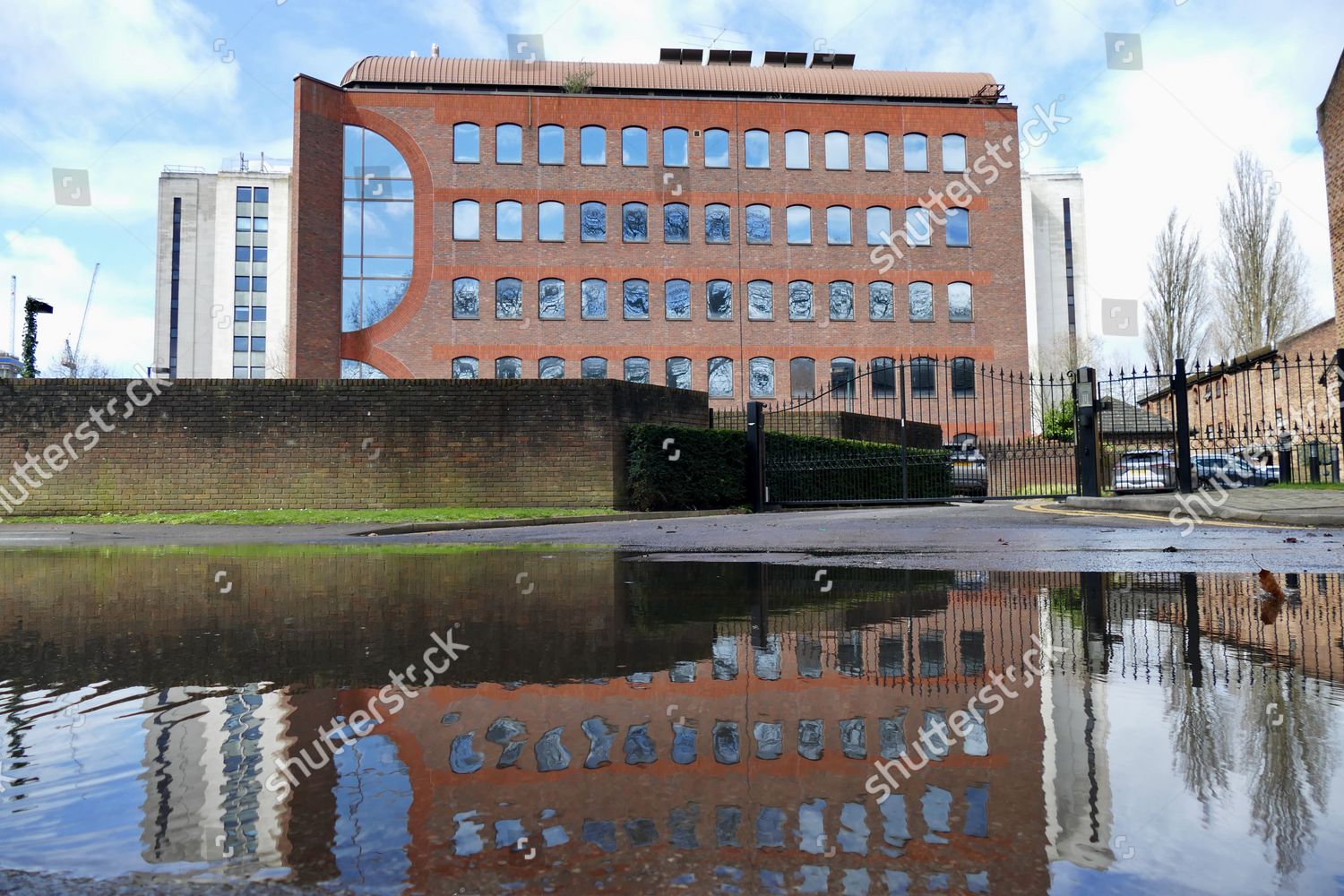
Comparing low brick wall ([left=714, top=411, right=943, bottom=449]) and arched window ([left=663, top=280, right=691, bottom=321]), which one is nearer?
low brick wall ([left=714, top=411, right=943, bottom=449])

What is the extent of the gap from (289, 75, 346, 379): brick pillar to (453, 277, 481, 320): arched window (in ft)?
15.7

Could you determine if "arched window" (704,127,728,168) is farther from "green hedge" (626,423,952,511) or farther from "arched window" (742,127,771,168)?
"green hedge" (626,423,952,511)

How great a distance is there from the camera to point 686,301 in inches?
1629

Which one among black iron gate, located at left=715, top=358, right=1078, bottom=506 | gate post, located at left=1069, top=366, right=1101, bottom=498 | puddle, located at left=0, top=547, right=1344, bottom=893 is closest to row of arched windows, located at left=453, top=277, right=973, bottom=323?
black iron gate, located at left=715, top=358, right=1078, bottom=506

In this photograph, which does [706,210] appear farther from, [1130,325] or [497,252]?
[1130,325]

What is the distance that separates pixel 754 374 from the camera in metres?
41.7

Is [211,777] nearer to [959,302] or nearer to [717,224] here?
[717,224]

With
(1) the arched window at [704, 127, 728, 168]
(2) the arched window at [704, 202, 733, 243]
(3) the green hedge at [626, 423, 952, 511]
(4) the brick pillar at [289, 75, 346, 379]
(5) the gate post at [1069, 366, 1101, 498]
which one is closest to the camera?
(5) the gate post at [1069, 366, 1101, 498]

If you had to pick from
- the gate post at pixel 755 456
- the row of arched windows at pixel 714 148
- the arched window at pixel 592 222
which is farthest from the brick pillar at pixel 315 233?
the gate post at pixel 755 456

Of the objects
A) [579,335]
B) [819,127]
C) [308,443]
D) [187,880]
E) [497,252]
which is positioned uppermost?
[819,127]

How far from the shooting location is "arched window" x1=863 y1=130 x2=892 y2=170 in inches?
1687

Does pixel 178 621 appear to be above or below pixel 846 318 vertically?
below

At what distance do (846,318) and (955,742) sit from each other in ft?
136

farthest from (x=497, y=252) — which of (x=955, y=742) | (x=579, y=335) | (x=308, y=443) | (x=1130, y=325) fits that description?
(x=955, y=742)
